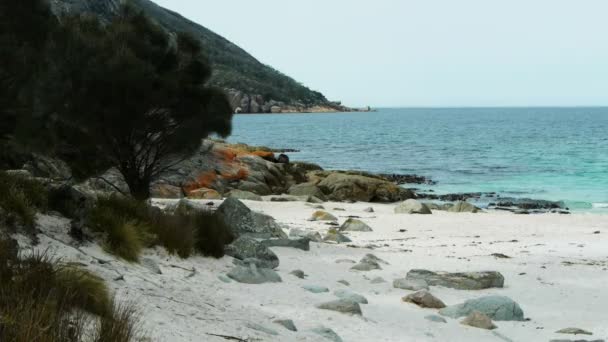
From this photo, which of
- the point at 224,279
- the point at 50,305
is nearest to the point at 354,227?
the point at 224,279

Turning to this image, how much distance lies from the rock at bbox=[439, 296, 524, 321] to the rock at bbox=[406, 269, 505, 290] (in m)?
1.64

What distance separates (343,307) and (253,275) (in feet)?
5.43

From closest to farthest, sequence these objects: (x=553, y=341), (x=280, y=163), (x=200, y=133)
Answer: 1. (x=553, y=341)
2. (x=200, y=133)
3. (x=280, y=163)

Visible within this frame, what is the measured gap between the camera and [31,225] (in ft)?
21.3

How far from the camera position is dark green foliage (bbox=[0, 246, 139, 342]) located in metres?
3.07

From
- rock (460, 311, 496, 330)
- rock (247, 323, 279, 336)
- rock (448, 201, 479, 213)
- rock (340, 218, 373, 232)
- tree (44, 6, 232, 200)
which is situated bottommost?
rock (448, 201, 479, 213)

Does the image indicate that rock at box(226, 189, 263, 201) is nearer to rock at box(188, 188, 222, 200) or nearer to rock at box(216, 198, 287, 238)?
rock at box(188, 188, 222, 200)

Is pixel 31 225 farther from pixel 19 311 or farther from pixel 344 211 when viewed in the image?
pixel 344 211

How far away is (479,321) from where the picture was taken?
796 centimetres

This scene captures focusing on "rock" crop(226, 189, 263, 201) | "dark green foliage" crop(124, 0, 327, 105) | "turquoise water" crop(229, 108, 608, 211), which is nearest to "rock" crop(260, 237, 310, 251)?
"rock" crop(226, 189, 263, 201)

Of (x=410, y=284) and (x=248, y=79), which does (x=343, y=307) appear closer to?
(x=410, y=284)

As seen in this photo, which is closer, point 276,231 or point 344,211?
point 276,231

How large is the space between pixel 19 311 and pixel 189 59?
37.7 feet

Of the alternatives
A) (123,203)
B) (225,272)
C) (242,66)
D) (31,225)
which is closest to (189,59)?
(123,203)
